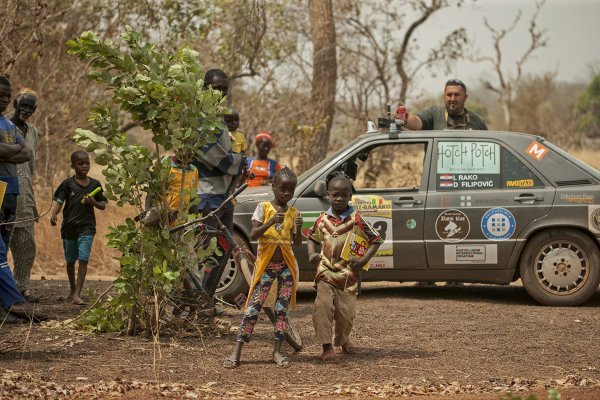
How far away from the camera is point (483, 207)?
960cm

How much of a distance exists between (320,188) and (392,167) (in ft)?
26.5

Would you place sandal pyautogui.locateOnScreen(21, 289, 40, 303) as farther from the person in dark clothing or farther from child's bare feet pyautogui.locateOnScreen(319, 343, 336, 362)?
child's bare feet pyautogui.locateOnScreen(319, 343, 336, 362)

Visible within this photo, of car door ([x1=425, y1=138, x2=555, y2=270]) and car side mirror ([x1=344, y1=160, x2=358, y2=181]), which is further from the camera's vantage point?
car side mirror ([x1=344, y1=160, x2=358, y2=181])

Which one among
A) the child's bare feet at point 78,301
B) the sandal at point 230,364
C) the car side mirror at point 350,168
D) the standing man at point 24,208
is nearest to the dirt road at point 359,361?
the sandal at point 230,364

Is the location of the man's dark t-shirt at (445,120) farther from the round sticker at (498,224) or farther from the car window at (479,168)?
the round sticker at (498,224)

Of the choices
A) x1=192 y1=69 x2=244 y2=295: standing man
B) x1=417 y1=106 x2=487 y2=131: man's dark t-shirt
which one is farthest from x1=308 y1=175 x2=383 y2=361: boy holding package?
x1=417 y1=106 x2=487 y2=131: man's dark t-shirt

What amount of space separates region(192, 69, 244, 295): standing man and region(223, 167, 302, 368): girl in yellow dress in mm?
1323

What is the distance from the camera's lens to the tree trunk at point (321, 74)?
15867mm

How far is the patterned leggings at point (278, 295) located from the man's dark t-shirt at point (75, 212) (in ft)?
10.6

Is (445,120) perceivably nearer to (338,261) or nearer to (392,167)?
(338,261)

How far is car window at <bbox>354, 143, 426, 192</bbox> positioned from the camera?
1661 cm

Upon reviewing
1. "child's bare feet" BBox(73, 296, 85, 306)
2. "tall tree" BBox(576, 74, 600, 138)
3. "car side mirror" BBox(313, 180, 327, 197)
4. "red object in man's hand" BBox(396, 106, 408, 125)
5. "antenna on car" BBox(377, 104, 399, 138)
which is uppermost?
"tall tree" BBox(576, 74, 600, 138)

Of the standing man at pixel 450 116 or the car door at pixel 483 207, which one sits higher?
the standing man at pixel 450 116

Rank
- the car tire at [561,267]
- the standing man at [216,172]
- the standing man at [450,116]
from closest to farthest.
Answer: the standing man at [216,172] < the car tire at [561,267] < the standing man at [450,116]
